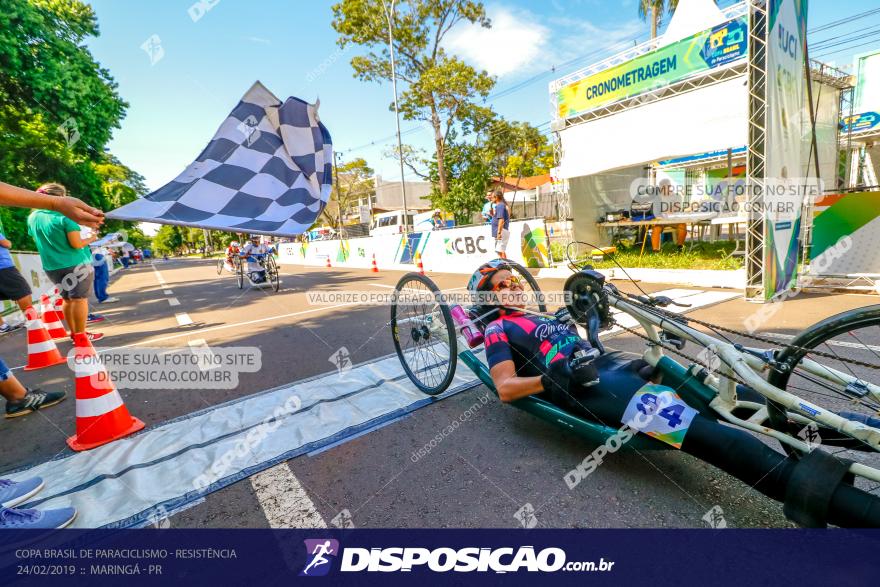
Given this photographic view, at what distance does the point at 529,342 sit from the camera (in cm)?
254

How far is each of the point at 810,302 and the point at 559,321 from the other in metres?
5.51

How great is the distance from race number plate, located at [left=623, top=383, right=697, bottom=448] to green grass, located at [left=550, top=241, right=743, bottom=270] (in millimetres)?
5585

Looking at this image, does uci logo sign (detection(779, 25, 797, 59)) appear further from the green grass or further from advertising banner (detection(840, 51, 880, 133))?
advertising banner (detection(840, 51, 880, 133))

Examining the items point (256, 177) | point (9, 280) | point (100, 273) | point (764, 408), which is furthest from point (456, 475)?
point (100, 273)

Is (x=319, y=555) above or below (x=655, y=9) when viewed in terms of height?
below

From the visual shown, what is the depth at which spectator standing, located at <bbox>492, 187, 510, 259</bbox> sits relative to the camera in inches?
359

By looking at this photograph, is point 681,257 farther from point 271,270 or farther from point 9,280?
point 9,280

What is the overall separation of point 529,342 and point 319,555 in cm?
162

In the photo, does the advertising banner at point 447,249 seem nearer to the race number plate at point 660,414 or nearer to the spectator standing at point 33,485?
the race number plate at point 660,414

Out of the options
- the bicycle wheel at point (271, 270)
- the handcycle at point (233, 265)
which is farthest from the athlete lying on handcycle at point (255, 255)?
the handcycle at point (233, 265)

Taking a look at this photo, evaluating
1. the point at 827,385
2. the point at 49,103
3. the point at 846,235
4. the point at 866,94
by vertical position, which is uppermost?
the point at 49,103

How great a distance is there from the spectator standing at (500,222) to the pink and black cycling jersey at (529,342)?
6.76m

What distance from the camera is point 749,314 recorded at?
5160mm

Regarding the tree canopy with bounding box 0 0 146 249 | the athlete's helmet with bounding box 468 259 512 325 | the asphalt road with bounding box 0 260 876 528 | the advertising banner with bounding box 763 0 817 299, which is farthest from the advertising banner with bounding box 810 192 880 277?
the tree canopy with bounding box 0 0 146 249
